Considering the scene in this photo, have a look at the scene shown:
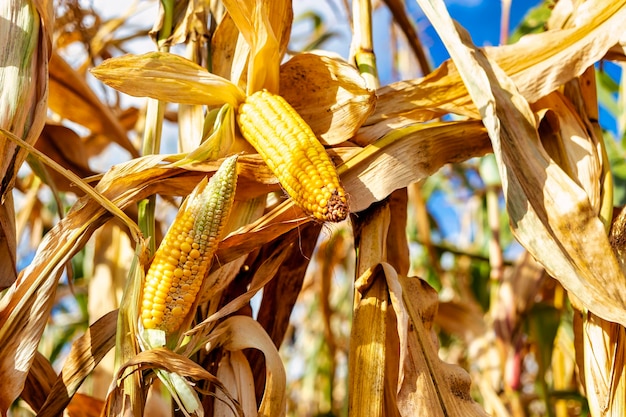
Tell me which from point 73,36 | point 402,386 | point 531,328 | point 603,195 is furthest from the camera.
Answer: point 73,36

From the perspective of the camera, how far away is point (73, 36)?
96.4 inches

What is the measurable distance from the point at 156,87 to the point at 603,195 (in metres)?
0.89

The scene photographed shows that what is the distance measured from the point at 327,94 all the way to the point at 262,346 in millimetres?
508

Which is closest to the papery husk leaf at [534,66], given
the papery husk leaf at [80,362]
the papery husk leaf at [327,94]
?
the papery husk leaf at [327,94]

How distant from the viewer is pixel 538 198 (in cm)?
117

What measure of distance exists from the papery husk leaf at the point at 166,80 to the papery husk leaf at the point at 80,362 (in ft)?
1.35

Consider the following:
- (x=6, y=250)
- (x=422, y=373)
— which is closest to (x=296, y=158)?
(x=422, y=373)

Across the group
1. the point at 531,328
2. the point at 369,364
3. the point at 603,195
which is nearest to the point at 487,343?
the point at 531,328

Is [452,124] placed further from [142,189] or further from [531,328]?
[531,328]

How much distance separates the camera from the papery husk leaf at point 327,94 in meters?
1.24

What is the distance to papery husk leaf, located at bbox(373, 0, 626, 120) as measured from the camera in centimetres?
130

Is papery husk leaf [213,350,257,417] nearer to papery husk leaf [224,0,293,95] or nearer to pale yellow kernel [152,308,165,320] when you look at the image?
pale yellow kernel [152,308,165,320]

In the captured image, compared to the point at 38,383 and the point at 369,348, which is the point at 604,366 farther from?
the point at 38,383

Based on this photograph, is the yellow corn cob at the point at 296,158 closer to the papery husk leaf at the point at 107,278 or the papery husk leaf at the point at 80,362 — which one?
the papery husk leaf at the point at 80,362
